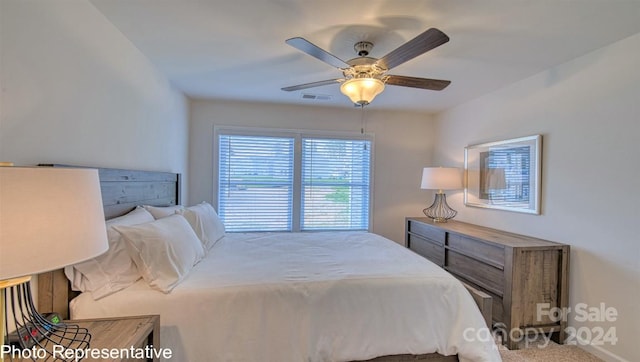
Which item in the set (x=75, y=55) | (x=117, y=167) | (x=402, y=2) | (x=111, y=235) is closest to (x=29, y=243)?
(x=111, y=235)

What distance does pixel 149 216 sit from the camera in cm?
222

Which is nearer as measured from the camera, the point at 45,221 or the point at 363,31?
the point at 45,221

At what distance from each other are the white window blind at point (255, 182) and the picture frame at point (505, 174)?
7.97 feet

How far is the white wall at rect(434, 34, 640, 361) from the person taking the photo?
2092mm

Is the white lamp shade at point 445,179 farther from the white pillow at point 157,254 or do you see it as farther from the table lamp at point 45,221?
the table lamp at point 45,221

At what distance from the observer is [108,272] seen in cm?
160

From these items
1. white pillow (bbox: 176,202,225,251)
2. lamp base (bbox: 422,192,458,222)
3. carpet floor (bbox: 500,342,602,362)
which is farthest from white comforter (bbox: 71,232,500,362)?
lamp base (bbox: 422,192,458,222)

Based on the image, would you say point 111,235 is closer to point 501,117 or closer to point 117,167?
point 117,167

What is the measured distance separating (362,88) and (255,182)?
2.50 meters

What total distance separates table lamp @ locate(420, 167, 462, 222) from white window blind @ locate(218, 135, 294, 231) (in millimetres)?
1915

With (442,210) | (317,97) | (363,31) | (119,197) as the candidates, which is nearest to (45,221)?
(119,197)

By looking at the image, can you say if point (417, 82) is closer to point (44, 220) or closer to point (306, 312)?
point (306, 312)

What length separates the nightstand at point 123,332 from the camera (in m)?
1.22

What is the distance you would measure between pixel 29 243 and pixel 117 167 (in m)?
1.57
